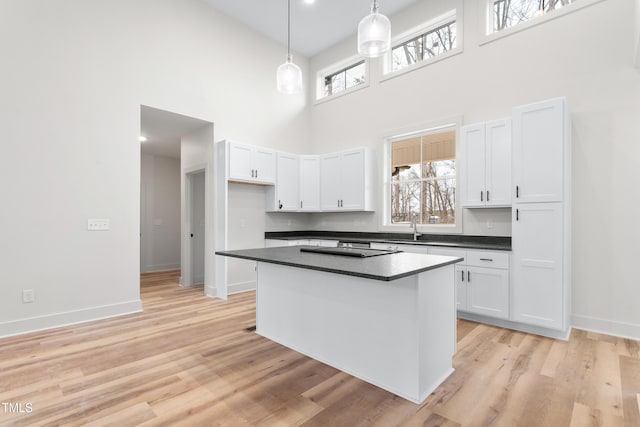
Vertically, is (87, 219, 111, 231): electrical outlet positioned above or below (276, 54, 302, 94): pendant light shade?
below

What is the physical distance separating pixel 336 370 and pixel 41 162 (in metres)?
3.70

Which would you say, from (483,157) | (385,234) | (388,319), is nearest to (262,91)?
(385,234)

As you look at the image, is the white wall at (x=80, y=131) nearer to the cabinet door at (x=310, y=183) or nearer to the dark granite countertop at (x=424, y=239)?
the cabinet door at (x=310, y=183)

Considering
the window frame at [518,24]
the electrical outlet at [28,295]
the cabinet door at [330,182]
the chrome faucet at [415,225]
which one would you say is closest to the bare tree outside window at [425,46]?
the window frame at [518,24]

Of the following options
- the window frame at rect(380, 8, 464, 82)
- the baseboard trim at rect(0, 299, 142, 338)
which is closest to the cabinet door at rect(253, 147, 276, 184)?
the window frame at rect(380, 8, 464, 82)

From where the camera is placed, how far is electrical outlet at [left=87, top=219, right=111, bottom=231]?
371 centimetres

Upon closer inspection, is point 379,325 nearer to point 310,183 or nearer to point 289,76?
point 289,76

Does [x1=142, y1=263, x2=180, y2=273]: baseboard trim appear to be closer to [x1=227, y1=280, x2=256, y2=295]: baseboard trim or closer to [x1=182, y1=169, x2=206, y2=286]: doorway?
[x1=182, y1=169, x2=206, y2=286]: doorway

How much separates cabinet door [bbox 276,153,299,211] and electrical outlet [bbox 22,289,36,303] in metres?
3.26

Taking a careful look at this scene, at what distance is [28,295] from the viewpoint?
3301mm

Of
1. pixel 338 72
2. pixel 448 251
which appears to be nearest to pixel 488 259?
→ pixel 448 251

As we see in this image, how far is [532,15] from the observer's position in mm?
3898

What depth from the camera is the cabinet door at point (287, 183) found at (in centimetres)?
545

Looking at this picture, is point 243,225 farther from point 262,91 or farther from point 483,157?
point 483,157
